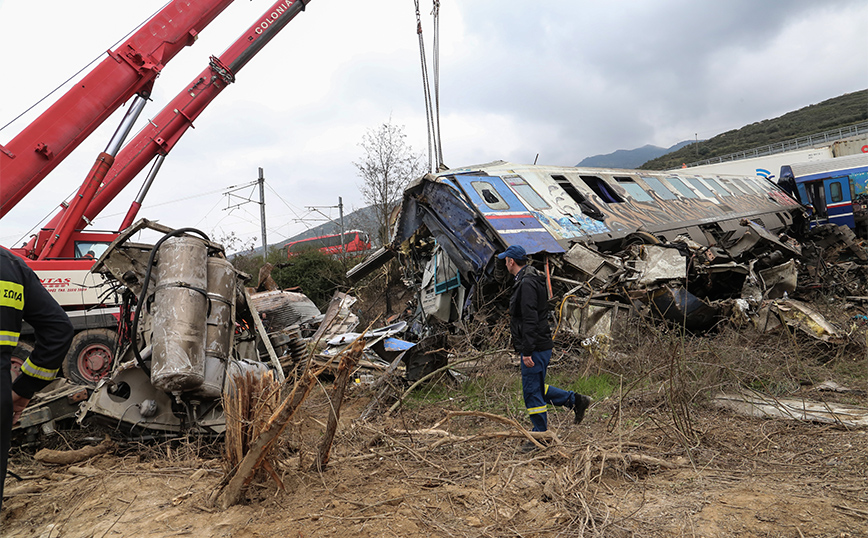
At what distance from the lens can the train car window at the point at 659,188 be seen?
1177 centimetres

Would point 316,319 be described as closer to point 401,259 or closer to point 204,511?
point 401,259

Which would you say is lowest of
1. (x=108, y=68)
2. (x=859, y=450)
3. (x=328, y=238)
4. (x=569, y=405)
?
(x=859, y=450)

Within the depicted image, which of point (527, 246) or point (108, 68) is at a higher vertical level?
point (108, 68)

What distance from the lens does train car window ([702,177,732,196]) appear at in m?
14.1

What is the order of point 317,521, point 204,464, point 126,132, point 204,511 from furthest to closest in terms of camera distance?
1. point 126,132
2. point 204,464
3. point 204,511
4. point 317,521

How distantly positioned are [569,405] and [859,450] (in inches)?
79.8

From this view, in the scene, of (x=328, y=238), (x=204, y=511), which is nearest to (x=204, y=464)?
(x=204, y=511)

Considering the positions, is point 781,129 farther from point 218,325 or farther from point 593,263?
point 218,325

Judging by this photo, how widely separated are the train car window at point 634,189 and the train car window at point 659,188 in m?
0.51

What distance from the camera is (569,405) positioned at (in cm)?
459

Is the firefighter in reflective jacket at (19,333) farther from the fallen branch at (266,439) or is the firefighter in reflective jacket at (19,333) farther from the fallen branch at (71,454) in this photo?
the fallen branch at (71,454)

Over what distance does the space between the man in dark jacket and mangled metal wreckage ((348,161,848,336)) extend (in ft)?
8.85

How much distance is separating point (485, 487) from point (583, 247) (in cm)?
563

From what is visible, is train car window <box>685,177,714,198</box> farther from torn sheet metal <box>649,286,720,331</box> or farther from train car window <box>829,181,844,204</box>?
torn sheet metal <box>649,286,720,331</box>
